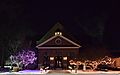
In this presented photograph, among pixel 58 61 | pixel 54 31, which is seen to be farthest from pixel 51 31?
pixel 58 61

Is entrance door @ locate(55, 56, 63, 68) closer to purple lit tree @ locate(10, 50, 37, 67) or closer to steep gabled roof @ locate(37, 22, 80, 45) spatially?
purple lit tree @ locate(10, 50, 37, 67)

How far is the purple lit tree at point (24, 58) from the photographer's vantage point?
205 feet

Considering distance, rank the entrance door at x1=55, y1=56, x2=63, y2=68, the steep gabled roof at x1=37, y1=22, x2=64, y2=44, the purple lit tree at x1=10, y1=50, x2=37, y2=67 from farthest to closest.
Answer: the steep gabled roof at x1=37, y1=22, x2=64, y2=44 → the entrance door at x1=55, y1=56, x2=63, y2=68 → the purple lit tree at x1=10, y1=50, x2=37, y2=67

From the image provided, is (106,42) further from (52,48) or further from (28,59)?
(28,59)

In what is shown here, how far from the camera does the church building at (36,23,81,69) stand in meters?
66.0

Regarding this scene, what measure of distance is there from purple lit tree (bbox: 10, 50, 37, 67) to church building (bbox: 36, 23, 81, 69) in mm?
1767

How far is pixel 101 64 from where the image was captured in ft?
205

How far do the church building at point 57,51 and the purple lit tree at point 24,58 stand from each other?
177 centimetres

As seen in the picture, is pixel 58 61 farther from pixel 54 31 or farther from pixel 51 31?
pixel 51 31

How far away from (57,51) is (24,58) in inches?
258

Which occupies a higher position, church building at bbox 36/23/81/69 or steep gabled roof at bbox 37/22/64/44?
steep gabled roof at bbox 37/22/64/44

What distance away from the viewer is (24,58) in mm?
63531

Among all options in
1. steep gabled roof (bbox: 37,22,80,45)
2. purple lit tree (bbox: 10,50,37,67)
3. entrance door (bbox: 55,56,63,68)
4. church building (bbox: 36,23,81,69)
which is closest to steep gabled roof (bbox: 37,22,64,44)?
steep gabled roof (bbox: 37,22,80,45)

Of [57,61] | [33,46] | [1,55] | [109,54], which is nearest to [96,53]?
[109,54]
